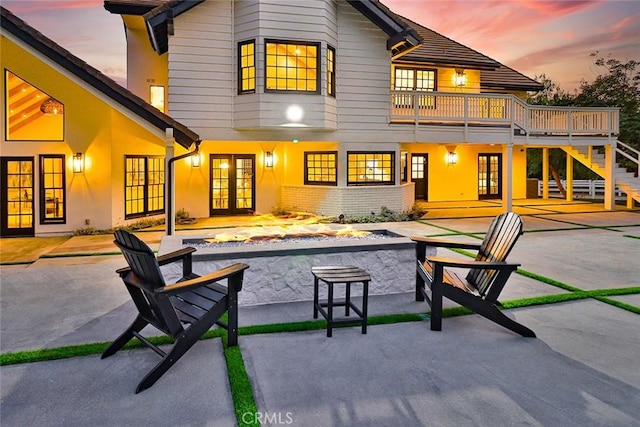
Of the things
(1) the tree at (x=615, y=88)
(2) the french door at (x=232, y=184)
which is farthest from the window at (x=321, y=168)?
(1) the tree at (x=615, y=88)

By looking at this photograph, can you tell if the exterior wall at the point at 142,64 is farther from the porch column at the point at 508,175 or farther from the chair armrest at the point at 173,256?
the porch column at the point at 508,175

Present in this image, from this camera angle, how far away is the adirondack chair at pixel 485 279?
4457 mm

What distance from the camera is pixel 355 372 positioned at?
3.63 m

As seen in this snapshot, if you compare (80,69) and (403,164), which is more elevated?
(80,69)

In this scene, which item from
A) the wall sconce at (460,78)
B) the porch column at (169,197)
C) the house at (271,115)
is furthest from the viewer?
the wall sconce at (460,78)

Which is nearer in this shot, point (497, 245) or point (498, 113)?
point (497, 245)

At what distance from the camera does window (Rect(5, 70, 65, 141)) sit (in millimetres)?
11227

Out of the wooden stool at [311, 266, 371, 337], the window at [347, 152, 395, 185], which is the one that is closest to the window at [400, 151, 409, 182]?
the window at [347, 152, 395, 185]

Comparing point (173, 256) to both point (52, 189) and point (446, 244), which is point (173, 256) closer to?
point (446, 244)

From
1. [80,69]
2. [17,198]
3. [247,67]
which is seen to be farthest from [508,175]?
[17,198]

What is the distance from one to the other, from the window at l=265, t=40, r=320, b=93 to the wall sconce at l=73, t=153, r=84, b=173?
5.16 meters

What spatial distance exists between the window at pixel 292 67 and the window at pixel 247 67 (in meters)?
0.39

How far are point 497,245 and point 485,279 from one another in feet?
1.32

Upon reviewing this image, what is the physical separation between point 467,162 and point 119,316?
1774 centimetres
